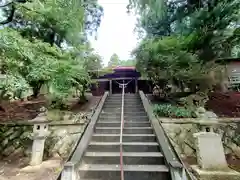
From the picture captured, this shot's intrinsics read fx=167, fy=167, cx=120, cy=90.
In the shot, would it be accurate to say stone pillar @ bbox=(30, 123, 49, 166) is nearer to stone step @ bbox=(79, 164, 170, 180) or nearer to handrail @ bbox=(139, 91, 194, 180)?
stone step @ bbox=(79, 164, 170, 180)

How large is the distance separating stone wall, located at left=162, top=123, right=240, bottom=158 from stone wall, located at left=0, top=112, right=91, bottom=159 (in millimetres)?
2518

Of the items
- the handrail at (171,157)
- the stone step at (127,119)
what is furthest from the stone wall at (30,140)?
the handrail at (171,157)

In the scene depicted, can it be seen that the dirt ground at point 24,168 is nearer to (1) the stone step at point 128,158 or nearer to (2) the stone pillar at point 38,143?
(2) the stone pillar at point 38,143

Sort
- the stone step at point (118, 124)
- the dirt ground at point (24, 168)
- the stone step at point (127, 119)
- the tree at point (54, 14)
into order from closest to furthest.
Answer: the dirt ground at point (24, 168)
the stone step at point (118, 124)
the stone step at point (127, 119)
the tree at point (54, 14)

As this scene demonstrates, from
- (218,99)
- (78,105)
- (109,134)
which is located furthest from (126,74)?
(109,134)

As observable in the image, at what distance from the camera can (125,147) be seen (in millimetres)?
3754

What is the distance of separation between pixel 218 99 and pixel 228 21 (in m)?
3.14

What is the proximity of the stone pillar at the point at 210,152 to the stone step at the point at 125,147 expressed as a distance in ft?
3.20

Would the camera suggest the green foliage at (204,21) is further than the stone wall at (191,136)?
Yes

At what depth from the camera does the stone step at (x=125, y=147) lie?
3.69m

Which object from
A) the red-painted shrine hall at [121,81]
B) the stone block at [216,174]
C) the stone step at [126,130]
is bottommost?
the stone block at [216,174]

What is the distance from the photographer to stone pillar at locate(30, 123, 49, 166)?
3.96m

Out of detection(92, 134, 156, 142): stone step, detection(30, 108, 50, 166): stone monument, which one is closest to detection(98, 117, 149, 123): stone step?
detection(92, 134, 156, 142): stone step

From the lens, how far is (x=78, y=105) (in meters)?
7.27
